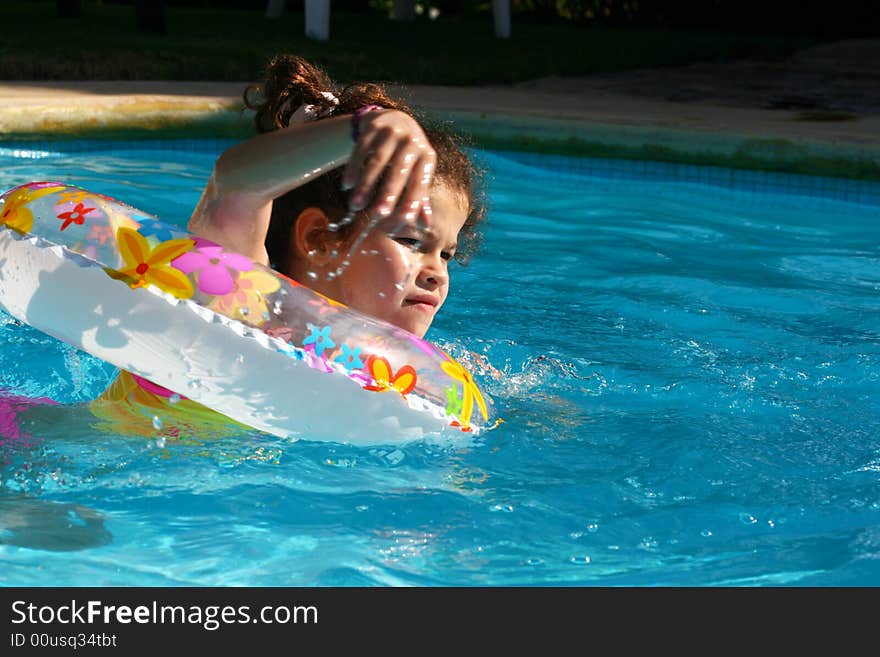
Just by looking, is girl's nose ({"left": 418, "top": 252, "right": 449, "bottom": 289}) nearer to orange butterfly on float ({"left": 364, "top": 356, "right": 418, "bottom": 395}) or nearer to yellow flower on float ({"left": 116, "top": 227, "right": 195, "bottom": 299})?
orange butterfly on float ({"left": 364, "top": 356, "right": 418, "bottom": 395})

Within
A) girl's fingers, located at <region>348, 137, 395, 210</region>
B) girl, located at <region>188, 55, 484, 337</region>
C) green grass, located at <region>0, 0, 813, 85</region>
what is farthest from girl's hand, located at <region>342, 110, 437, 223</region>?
green grass, located at <region>0, 0, 813, 85</region>

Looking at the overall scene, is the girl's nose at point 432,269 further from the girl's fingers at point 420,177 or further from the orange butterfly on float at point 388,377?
the girl's fingers at point 420,177

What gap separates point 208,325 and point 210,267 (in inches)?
4.9

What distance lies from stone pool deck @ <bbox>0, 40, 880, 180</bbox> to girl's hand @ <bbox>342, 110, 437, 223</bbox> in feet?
12.9

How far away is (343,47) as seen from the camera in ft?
34.3

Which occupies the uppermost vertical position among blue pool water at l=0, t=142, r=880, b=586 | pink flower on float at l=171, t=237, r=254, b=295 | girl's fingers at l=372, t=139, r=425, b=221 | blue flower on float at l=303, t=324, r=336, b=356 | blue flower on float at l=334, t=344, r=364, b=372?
girl's fingers at l=372, t=139, r=425, b=221

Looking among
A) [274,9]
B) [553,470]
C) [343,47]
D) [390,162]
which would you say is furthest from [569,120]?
[274,9]

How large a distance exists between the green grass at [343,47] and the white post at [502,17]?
132mm

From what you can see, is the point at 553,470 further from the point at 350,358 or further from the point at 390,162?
the point at 390,162

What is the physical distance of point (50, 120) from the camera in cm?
711

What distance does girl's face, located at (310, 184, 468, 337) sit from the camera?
10.2 feet

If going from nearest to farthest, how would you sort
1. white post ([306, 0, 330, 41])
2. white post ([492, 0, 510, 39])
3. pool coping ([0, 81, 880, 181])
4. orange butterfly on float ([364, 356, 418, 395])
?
orange butterfly on float ([364, 356, 418, 395]) < pool coping ([0, 81, 880, 181]) < white post ([306, 0, 330, 41]) < white post ([492, 0, 510, 39])
